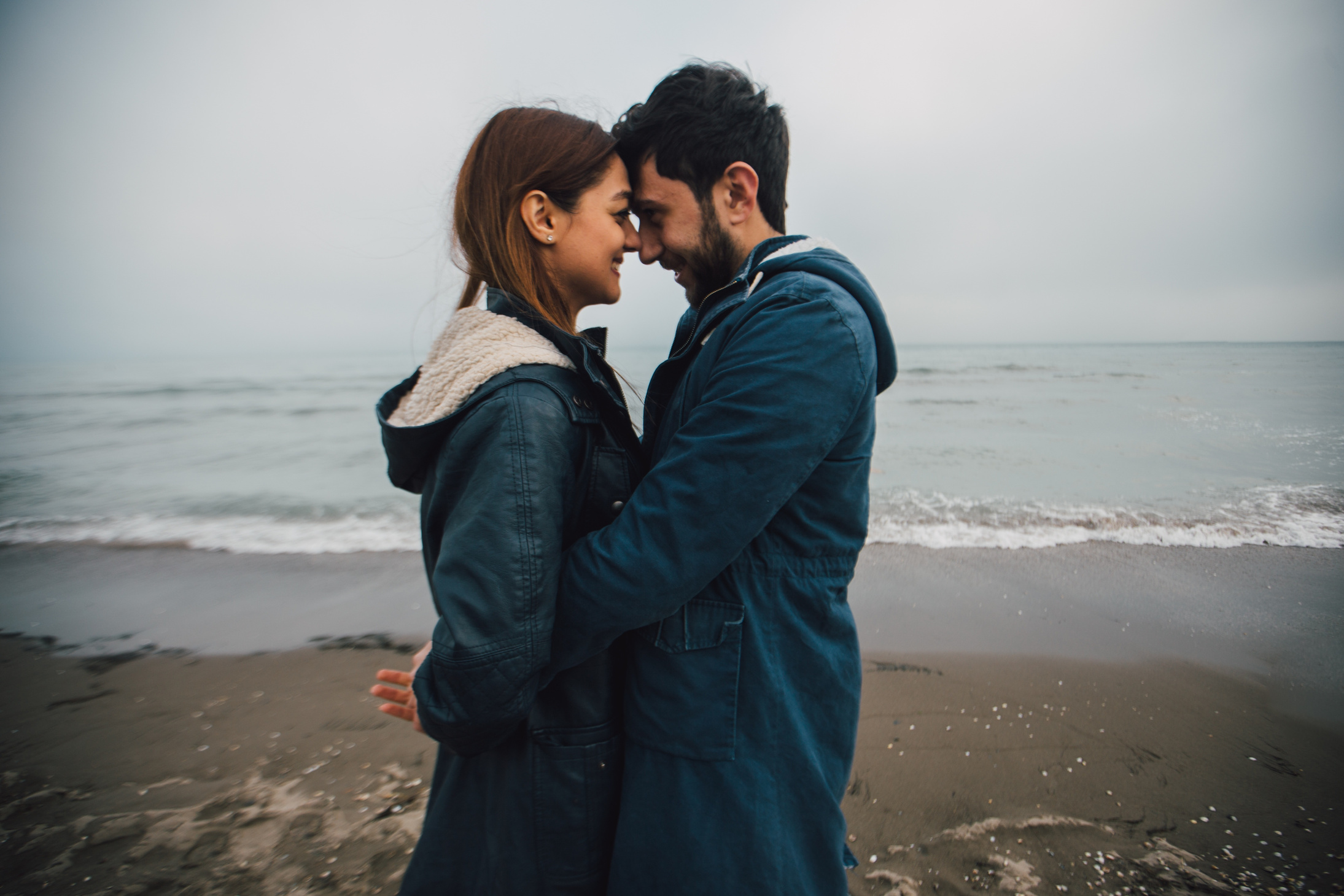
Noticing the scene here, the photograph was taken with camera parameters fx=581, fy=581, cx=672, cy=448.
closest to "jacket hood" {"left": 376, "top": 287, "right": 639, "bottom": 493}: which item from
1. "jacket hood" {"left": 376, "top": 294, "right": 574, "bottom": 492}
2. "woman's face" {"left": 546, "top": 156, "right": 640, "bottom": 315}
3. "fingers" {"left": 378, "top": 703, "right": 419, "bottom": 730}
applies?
"jacket hood" {"left": 376, "top": 294, "right": 574, "bottom": 492}

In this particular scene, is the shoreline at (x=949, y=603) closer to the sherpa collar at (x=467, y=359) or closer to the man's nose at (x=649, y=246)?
the man's nose at (x=649, y=246)

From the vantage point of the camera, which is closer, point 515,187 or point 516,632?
point 516,632

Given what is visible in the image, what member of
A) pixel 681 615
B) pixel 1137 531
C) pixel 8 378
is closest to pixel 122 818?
pixel 681 615

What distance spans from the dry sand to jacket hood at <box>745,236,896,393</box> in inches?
92.8

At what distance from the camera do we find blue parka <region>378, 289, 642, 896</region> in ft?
3.58

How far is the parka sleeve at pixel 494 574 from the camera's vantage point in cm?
108

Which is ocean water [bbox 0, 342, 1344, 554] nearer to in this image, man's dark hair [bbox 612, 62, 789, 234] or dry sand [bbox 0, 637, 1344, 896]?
dry sand [bbox 0, 637, 1344, 896]

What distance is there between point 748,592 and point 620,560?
33cm

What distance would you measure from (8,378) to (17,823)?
176 feet

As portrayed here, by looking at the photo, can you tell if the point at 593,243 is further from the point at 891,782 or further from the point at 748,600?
the point at 891,782

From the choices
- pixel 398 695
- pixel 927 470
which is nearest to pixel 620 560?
pixel 398 695

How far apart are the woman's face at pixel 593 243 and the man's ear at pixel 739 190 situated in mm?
288

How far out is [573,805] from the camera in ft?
4.25

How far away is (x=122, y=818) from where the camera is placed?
2.89m
